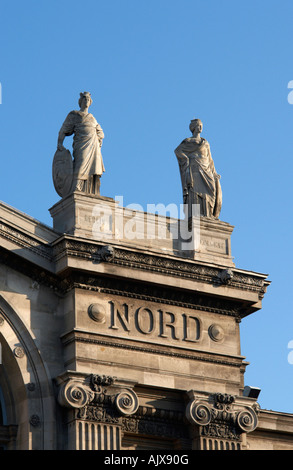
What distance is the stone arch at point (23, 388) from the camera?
2898 centimetres

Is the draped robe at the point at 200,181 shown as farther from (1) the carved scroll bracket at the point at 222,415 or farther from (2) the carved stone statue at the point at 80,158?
(1) the carved scroll bracket at the point at 222,415

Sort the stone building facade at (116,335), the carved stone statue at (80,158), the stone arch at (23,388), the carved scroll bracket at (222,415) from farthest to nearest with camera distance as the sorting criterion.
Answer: the carved stone statue at (80,158)
the carved scroll bracket at (222,415)
the stone building facade at (116,335)
the stone arch at (23,388)

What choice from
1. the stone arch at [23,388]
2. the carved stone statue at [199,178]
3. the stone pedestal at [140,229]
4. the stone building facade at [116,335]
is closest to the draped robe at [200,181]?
the carved stone statue at [199,178]

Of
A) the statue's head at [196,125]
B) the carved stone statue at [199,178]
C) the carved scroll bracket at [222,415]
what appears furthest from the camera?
the statue's head at [196,125]

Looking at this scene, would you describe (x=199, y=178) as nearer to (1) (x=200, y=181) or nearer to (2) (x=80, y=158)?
(1) (x=200, y=181)

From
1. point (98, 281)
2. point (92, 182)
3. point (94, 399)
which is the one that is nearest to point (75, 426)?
point (94, 399)

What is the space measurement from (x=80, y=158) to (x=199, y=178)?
341 cm

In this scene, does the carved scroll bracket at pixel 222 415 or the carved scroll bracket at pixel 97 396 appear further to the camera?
the carved scroll bracket at pixel 222 415

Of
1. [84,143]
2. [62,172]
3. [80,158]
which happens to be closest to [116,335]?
[62,172]

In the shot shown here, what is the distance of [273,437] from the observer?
109 feet

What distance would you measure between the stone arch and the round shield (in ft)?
11.9

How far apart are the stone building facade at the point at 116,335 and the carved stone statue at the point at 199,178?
0.96m

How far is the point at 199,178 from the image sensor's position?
3291 centimetres

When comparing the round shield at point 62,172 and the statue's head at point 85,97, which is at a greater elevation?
the statue's head at point 85,97
